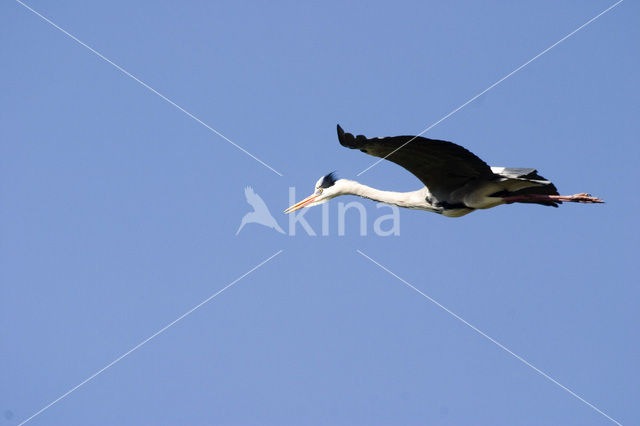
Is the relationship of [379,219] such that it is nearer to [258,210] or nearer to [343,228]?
[343,228]

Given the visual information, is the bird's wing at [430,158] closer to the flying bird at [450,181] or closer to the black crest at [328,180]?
the flying bird at [450,181]

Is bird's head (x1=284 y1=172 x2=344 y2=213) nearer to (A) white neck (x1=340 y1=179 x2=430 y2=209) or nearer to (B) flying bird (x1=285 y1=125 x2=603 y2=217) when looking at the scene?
(A) white neck (x1=340 y1=179 x2=430 y2=209)

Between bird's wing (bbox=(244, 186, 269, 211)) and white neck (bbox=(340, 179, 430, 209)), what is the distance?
82.8 inches

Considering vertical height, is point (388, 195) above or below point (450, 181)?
below

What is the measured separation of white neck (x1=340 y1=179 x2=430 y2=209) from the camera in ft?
44.3

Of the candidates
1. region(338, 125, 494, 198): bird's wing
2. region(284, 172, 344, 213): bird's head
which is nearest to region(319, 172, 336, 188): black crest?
region(284, 172, 344, 213): bird's head

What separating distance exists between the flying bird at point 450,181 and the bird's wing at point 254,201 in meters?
2.37

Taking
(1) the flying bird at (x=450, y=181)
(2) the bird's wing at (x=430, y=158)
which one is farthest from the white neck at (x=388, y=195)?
(2) the bird's wing at (x=430, y=158)

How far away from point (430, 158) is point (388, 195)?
1.62 metres

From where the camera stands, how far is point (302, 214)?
15.0 m

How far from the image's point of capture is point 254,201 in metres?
16.1

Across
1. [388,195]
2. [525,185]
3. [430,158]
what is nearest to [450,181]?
[430,158]

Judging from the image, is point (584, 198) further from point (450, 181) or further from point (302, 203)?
point (302, 203)

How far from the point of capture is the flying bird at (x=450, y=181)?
11734mm
